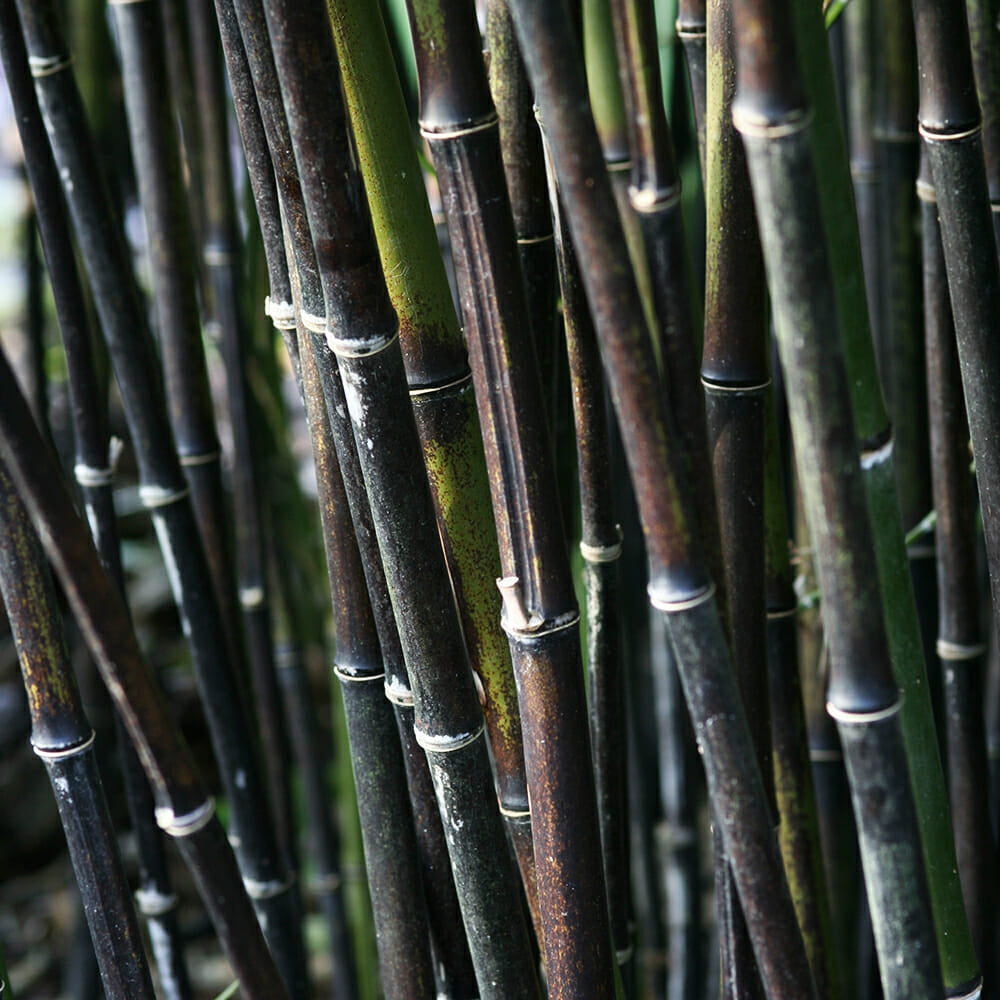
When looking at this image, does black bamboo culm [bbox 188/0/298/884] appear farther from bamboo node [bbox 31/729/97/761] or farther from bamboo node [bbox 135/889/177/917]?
bamboo node [bbox 31/729/97/761]

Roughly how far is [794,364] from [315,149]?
6.0 inches

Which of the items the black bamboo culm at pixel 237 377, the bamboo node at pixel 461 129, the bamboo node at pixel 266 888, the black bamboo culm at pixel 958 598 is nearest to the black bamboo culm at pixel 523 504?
the bamboo node at pixel 461 129

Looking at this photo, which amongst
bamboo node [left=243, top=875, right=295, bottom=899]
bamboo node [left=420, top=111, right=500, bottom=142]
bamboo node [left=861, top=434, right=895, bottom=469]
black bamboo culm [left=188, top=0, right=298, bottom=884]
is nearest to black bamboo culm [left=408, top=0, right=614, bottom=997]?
bamboo node [left=420, top=111, right=500, bottom=142]

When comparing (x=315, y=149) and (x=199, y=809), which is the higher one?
(x=315, y=149)

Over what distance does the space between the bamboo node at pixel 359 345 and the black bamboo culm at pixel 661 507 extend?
0.26ft

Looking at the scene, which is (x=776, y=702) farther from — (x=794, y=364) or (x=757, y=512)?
(x=794, y=364)

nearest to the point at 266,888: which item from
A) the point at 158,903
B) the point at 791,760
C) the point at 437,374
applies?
the point at 158,903

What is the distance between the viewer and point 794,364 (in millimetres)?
329

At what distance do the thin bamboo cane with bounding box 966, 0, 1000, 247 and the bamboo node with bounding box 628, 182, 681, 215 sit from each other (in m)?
0.18

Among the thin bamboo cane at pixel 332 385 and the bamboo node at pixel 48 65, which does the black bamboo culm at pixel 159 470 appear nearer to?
the bamboo node at pixel 48 65

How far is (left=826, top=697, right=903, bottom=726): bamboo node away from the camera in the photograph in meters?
0.37

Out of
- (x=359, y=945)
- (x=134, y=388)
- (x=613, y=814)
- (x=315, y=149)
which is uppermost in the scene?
(x=315, y=149)

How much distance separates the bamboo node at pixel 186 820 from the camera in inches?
18.3

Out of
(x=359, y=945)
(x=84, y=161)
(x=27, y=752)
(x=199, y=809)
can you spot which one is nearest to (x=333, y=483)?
(x=199, y=809)
